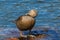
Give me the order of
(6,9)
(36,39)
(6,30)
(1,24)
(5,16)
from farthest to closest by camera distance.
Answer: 1. (6,9)
2. (5,16)
3. (1,24)
4. (6,30)
5. (36,39)

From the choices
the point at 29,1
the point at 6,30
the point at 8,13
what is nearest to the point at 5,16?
the point at 8,13

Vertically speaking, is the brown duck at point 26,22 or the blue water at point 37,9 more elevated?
the brown duck at point 26,22

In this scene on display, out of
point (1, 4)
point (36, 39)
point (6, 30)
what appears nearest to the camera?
point (36, 39)

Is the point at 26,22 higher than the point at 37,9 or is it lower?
higher

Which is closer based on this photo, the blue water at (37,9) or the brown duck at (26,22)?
the brown duck at (26,22)

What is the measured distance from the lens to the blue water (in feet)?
21.7

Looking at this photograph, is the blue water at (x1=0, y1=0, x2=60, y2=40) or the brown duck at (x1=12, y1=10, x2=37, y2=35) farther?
the blue water at (x1=0, y1=0, x2=60, y2=40)

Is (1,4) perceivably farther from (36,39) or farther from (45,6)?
(36,39)

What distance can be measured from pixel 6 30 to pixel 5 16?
1.25 meters

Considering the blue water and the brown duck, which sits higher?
the brown duck

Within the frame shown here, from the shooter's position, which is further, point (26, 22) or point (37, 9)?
point (37, 9)

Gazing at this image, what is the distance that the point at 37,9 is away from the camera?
839 centimetres

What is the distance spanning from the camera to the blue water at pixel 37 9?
21.7 feet

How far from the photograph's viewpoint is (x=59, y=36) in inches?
238
